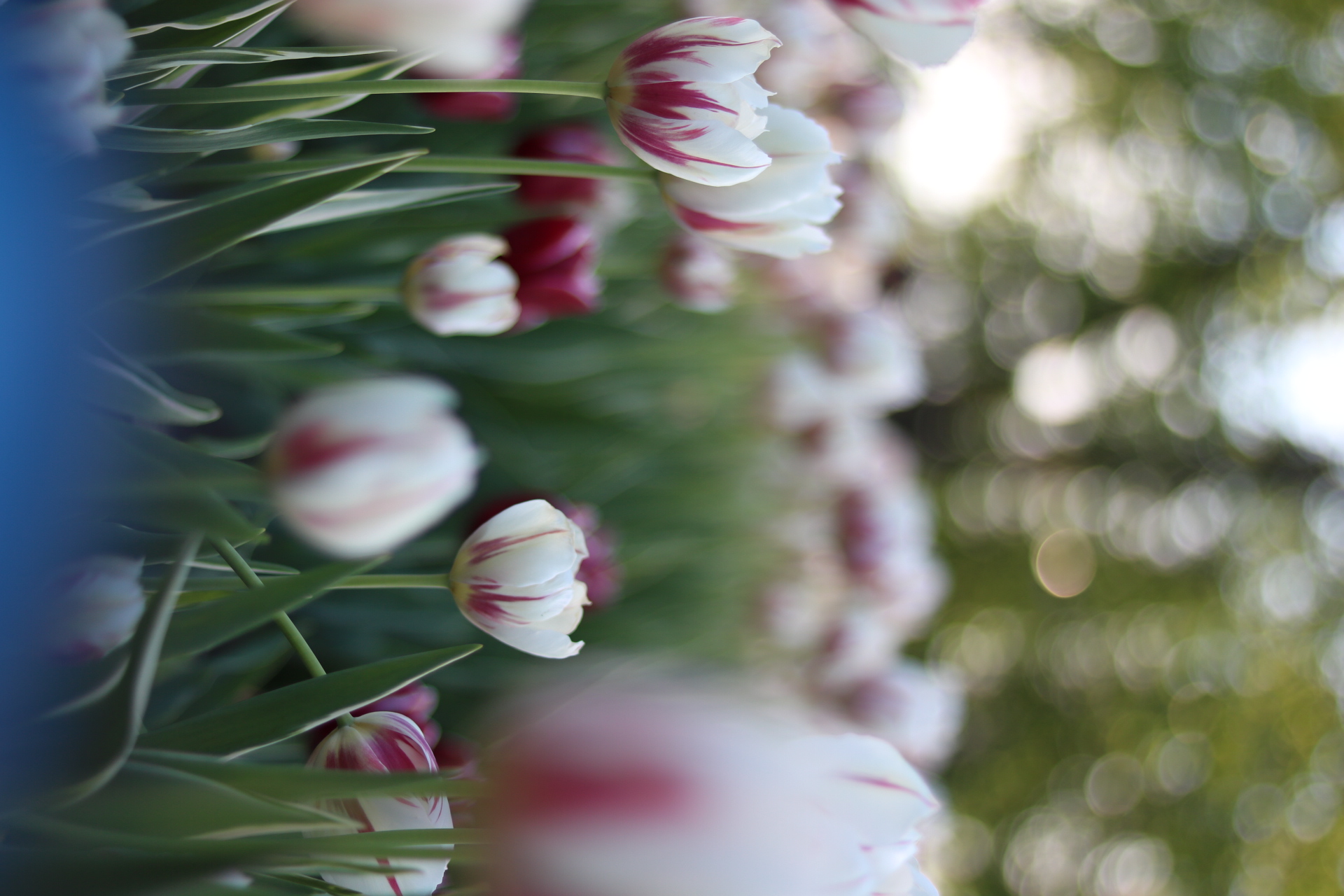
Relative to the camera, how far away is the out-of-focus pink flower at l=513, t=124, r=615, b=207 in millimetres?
339

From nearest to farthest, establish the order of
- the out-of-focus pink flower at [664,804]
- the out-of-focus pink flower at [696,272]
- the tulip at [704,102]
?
the out-of-focus pink flower at [664,804]
the tulip at [704,102]
the out-of-focus pink flower at [696,272]

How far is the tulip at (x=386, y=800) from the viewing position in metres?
0.19

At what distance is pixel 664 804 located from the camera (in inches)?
4.8

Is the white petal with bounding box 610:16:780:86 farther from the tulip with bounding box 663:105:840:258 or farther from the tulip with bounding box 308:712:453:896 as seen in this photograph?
the tulip with bounding box 308:712:453:896

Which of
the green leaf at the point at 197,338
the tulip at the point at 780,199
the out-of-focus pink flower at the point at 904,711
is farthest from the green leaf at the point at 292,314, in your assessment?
the out-of-focus pink flower at the point at 904,711

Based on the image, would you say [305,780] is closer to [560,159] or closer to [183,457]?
[183,457]

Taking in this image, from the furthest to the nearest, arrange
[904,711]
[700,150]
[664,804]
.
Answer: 1. [904,711]
2. [700,150]
3. [664,804]

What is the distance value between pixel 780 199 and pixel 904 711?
0.60 metres

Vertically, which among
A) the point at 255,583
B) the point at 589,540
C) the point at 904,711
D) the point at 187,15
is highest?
the point at 187,15

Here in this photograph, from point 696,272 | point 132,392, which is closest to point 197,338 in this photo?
point 132,392

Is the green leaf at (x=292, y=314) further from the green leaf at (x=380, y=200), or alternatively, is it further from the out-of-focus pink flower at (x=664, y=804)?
the out-of-focus pink flower at (x=664, y=804)

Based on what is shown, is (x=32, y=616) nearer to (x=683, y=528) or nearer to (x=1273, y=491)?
(x=683, y=528)

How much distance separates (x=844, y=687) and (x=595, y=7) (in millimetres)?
578

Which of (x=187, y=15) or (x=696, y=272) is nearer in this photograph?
(x=187, y=15)
